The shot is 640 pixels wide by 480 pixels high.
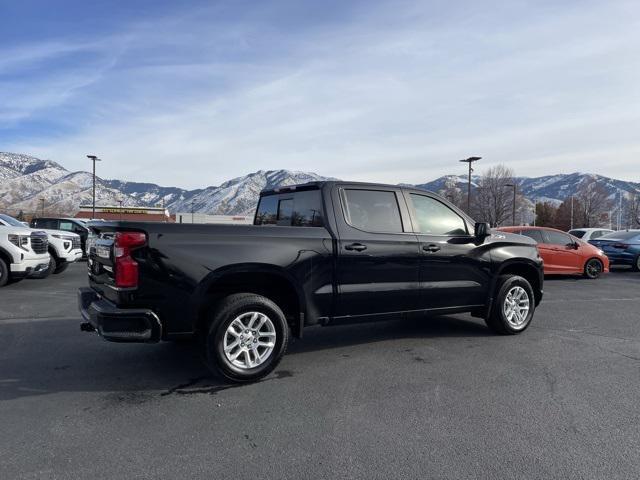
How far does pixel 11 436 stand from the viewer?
324 cm

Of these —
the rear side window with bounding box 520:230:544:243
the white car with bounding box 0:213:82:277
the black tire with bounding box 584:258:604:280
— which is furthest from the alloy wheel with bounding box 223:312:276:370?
the black tire with bounding box 584:258:604:280

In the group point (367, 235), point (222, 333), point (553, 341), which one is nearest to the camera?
point (222, 333)

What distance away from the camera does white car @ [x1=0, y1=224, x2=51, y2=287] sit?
995 centimetres

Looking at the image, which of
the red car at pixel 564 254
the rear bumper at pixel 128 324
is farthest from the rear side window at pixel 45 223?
the rear bumper at pixel 128 324

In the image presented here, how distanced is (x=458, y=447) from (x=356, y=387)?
4.16 ft

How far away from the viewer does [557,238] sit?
12969 mm

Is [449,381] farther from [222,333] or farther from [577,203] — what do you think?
[577,203]

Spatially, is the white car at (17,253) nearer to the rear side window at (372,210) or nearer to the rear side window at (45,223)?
the rear side window at (45,223)

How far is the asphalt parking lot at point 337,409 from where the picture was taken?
2.92m

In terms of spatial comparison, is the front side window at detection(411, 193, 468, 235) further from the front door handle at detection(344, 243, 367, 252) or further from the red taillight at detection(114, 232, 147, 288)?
the red taillight at detection(114, 232, 147, 288)

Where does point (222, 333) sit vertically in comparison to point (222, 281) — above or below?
below

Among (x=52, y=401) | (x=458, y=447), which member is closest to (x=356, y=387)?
(x=458, y=447)

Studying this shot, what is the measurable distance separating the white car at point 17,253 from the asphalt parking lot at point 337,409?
4.52 meters

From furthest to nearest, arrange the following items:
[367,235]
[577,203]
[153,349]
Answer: [577,203]
[153,349]
[367,235]
